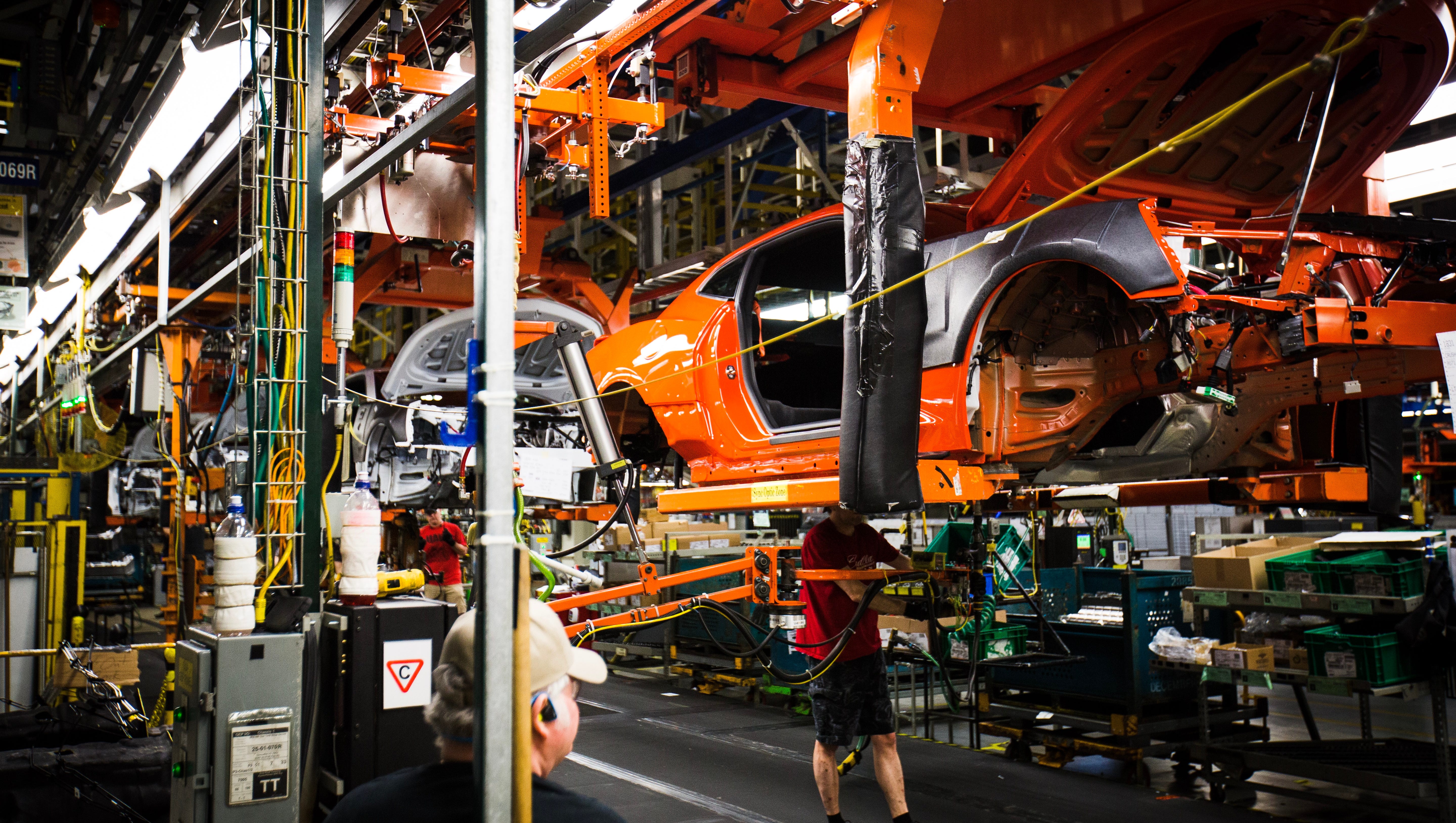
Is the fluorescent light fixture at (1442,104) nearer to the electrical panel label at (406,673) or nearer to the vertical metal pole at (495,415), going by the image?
the electrical panel label at (406,673)

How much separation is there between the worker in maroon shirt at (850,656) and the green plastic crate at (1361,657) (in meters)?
2.08

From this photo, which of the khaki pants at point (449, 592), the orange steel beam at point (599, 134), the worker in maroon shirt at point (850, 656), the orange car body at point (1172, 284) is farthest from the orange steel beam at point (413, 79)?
the khaki pants at point (449, 592)

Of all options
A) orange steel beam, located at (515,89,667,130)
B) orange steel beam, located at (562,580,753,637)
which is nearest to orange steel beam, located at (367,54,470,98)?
orange steel beam, located at (515,89,667,130)

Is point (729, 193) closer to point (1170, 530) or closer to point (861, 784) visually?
point (861, 784)

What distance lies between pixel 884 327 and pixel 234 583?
2427mm

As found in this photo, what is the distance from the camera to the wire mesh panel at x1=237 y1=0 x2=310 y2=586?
351 centimetres

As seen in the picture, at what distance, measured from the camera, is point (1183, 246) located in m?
3.95

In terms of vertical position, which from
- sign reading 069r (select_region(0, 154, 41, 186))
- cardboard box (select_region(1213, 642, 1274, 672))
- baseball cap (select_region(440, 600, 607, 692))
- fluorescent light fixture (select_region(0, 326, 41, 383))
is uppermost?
sign reading 069r (select_region(0, 154, 41, 186))

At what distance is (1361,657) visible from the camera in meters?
5.29

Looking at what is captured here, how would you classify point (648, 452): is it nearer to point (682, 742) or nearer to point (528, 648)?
point (682, 742)

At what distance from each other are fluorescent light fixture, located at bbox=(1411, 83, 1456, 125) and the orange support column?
9.44 feet

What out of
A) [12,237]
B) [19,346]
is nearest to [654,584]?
[12,237]

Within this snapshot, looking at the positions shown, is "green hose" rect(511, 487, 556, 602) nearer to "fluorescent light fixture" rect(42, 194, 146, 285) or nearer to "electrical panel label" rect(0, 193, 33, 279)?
"fluorescent light fixture" rect(42, 194, 146, 285)

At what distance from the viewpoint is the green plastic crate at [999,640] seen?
684 cm
